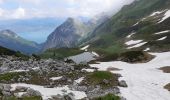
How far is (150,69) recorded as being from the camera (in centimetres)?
8512

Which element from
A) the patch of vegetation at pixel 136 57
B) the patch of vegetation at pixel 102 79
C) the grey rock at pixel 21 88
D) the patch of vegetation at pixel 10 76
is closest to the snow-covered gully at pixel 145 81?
the patch of vegetation at pixel 102 79

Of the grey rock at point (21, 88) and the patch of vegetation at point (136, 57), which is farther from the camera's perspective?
the patch of vegetation at point (136, 57)

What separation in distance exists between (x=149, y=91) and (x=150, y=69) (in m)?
25.2

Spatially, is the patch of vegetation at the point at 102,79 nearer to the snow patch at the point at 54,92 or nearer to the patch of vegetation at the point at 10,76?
the snow patch at the point at 54,92

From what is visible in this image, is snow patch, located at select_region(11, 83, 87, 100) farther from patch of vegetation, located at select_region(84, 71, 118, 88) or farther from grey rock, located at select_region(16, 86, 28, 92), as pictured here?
patch of vegetation, located at select_region(84, 71, 118, 88)

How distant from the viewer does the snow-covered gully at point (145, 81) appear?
5722cm

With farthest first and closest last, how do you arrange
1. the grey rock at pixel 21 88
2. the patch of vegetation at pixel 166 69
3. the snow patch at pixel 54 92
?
the patch of vegetation at pixel 166 69 < the grey rock at pixel 21 88 < the snow patch at pixel 54 92

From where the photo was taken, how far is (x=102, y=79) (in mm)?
68812

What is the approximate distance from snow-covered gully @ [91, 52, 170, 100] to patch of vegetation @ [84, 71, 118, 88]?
248 cm

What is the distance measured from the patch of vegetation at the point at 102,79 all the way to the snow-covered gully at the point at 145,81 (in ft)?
8.15

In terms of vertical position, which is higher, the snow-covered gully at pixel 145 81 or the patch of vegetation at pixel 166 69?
the patch of vegetation at pixel 166 69

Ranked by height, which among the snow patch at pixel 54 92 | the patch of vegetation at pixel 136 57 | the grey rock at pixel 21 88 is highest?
the patch of vegetation at pixel 136 57

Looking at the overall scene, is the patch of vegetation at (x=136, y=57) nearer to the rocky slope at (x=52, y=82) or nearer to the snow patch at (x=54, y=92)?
the rocky slope at (x=52, y=82)

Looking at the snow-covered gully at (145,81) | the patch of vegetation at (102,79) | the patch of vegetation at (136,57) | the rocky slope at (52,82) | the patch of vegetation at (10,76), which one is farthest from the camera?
the patch of vegetation at (136,57)
